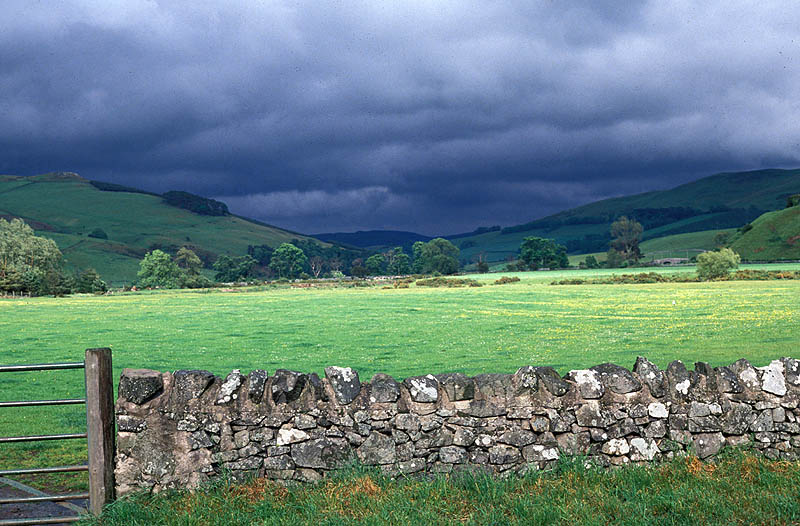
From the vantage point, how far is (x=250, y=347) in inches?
1004

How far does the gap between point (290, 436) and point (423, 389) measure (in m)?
1.63

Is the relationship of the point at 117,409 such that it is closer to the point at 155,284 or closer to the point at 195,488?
the point at 195,488

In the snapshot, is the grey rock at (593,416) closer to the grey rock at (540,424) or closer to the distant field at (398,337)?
the grey rock at (540,424)

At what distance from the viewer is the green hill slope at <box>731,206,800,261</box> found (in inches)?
5399

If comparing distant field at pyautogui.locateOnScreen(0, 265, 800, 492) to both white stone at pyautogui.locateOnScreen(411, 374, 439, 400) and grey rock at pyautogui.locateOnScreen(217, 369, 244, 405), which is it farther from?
white stone at pyautogui.locateOnScreen(411, 374, 439, 400)

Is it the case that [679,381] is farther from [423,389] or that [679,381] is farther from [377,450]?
[377,450]

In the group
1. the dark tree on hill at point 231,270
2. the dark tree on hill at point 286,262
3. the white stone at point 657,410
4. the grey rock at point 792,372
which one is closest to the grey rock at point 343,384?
the white stone at point 657,410

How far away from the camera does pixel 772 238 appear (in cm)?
14438

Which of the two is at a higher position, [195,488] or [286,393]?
[286,393]

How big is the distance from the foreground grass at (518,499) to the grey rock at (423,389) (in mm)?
907

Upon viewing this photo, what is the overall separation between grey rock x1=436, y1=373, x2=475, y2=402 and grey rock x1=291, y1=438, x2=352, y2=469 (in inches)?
52.4

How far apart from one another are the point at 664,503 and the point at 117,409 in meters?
6.02

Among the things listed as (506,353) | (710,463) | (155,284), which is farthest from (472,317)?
(155,284)

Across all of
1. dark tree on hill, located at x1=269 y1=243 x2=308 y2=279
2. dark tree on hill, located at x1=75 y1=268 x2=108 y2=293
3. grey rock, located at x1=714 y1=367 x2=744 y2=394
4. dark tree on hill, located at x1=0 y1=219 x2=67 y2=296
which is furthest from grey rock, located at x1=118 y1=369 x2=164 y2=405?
dark tree on hill, located at x1=269 y1=243 x2=308 y2=279
